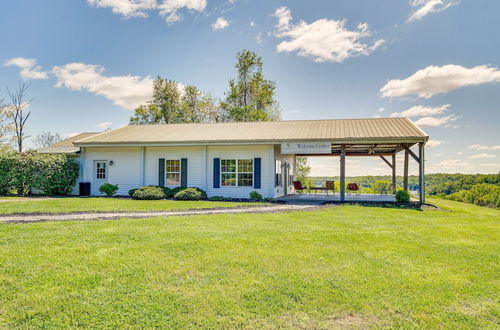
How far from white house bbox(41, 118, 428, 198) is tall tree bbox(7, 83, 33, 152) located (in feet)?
55.0

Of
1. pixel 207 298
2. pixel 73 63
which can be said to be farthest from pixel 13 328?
pixel 73 63

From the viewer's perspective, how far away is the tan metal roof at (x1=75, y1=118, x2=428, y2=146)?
546 inches

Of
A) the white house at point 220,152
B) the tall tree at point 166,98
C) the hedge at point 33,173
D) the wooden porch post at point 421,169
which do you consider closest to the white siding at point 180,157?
the white house at point 220,152

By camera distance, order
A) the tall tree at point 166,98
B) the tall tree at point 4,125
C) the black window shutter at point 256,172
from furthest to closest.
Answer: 1. the tall tree at point 166,98
2. the tall tree at point 4,125
3. the black window shutter at point 256,172

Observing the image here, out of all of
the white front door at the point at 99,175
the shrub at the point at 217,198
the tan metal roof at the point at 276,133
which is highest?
the tan metal roof at the point at 276,133

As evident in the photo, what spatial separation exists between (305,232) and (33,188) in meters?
16.4

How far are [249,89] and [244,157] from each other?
1551 centimetres

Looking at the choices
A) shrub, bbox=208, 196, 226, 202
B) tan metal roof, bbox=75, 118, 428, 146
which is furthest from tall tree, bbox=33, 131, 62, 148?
shrub, bbox=208, 196, 226, 202

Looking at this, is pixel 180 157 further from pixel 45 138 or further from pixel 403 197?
pixel 45 138

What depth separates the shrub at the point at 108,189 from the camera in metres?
16.1

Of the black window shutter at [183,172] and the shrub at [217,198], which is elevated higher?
the black window shutter at [183,172]

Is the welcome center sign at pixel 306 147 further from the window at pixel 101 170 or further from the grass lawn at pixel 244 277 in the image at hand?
the window at pixel 101 170

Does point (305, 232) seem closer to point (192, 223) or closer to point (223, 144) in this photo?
Answer: point (192, 223)

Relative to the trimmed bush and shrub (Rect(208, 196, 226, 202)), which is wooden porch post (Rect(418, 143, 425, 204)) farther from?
shrub (Rect(208, 196, 226, 202))
